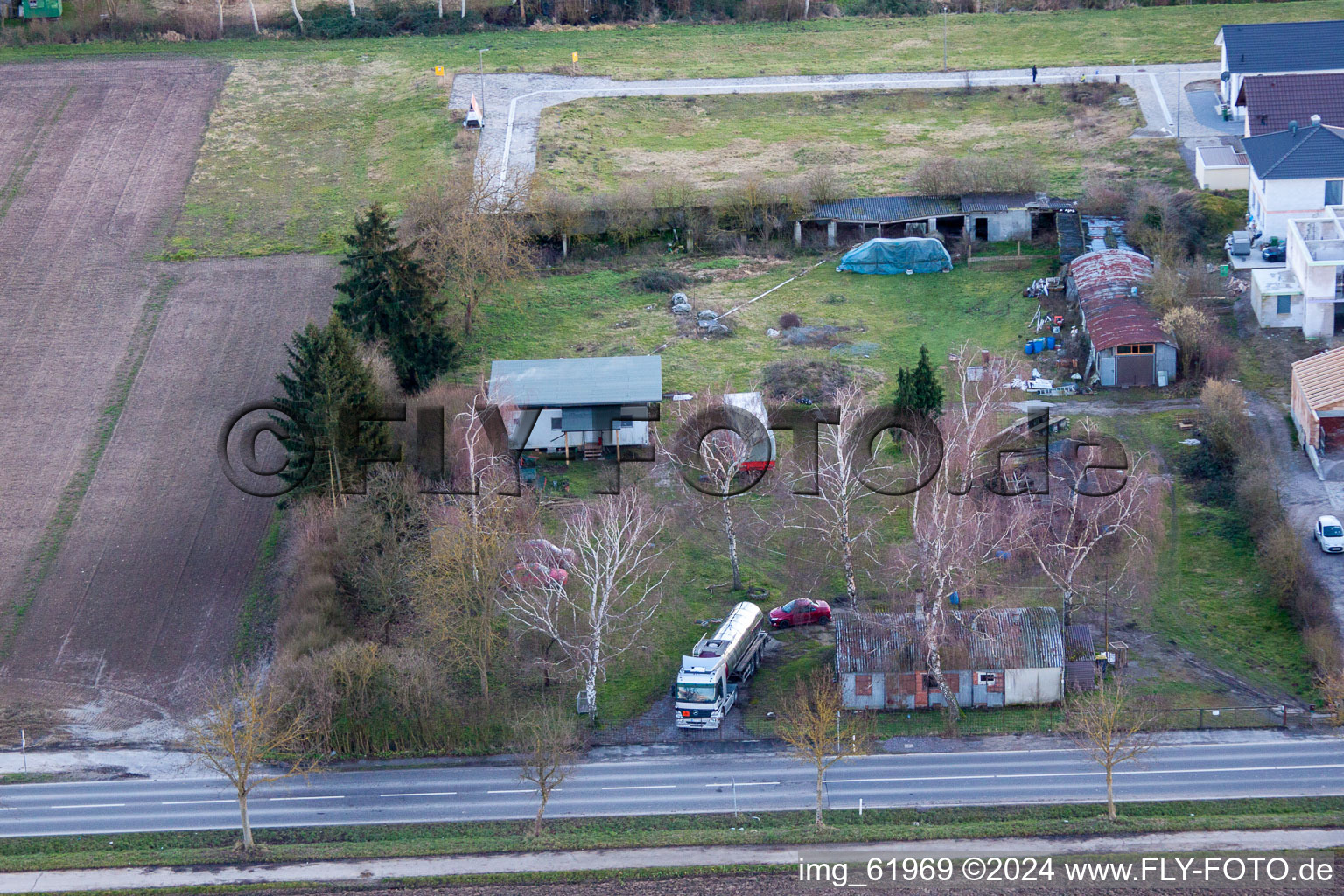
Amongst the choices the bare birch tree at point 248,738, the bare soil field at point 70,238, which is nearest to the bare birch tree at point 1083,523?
the bare birch tree at point 248,738

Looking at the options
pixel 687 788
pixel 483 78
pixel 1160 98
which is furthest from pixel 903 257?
pixel 687 788

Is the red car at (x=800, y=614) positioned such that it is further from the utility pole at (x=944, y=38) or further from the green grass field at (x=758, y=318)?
the utility pole at (x=944, y=38)

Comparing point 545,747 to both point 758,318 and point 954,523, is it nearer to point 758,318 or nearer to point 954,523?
point 954,523

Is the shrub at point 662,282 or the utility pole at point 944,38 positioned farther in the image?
the utility pole at point 944,38

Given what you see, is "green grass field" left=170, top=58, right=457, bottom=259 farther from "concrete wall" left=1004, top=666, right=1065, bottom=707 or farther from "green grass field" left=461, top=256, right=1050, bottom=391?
"concrete wall" left=1004, top=666, right=1065, bottom=707

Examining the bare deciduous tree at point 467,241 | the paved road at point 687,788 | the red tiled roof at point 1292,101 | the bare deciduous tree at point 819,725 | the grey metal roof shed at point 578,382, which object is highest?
the red tiled roof at point 1292,101

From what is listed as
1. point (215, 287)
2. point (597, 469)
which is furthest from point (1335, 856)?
point (215, 287)

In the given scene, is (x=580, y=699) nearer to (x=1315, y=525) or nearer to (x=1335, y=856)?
(x=1335, y=856)
